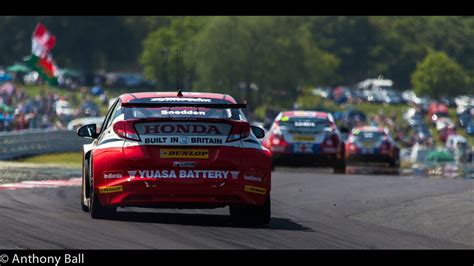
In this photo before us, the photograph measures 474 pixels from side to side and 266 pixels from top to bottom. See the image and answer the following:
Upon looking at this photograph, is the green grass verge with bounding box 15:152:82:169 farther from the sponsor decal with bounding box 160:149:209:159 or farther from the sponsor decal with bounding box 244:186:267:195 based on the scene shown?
the sponsor decal with bounding box 160:149:209:159

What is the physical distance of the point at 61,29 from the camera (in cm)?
13038

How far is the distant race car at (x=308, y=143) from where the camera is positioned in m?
27.3

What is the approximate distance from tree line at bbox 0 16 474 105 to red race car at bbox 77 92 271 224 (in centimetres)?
6587

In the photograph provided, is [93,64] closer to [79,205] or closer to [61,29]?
[61,29]

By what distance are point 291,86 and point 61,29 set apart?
109 feet

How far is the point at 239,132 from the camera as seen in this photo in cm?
1256

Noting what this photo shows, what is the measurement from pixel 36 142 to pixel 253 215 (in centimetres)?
2276

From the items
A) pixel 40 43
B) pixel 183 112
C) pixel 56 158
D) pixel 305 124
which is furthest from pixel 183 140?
pixel 40 43

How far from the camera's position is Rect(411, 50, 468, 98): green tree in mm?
97938

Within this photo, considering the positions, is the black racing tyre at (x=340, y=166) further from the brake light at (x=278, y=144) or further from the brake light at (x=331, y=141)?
the brake light at (x=278, y=144)

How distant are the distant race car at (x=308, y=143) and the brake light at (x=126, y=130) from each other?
15011 mm

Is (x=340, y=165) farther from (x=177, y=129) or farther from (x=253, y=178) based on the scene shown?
(x=177, y=129)

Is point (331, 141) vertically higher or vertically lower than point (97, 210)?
higher
